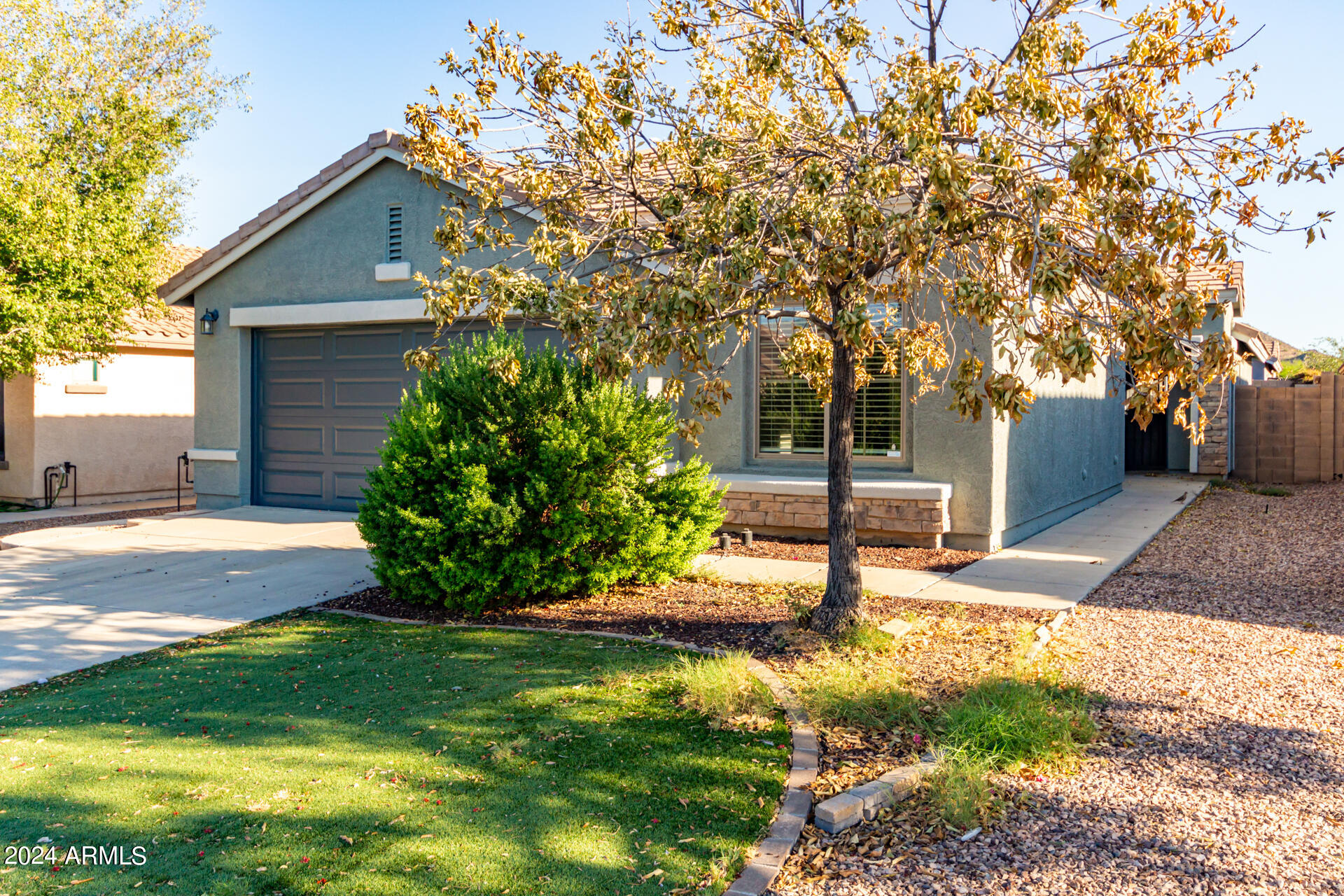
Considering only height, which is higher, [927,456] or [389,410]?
[389,410]

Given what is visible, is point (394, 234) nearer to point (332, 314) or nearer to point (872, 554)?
point (332, 314)

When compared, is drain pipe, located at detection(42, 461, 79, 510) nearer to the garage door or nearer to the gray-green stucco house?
the gray-green stucco house

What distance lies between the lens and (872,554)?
9977 mm

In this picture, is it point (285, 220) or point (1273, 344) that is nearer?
point (285, 220)

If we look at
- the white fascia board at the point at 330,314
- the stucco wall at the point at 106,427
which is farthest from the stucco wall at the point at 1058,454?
the stucco wall at the point at 106,427

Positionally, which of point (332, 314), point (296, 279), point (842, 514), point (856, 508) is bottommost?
point (856, 508)

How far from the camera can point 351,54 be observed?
1156cm

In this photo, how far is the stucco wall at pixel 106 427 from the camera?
1523 centimetres

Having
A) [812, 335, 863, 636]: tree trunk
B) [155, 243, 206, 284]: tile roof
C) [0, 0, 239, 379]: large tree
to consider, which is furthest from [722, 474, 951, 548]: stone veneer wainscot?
[155, 243, 206, 284]: tile roof

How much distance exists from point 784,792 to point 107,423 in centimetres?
1583

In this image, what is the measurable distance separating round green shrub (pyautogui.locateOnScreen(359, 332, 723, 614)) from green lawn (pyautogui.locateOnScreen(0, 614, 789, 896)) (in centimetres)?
126

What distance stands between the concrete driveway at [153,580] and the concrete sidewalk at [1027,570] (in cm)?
392

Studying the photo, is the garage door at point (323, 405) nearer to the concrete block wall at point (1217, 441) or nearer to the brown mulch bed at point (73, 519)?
the brown mulch bed at point (73, 519)

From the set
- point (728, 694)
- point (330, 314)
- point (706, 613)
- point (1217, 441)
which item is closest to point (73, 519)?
point (330, 314)
